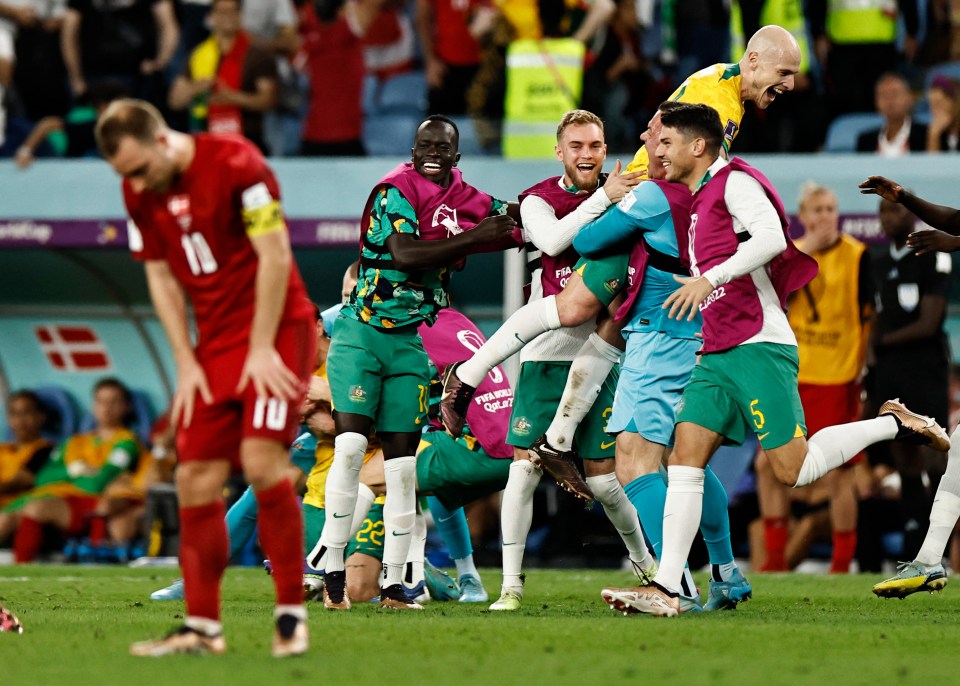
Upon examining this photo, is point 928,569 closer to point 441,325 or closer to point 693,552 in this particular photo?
point 441,325

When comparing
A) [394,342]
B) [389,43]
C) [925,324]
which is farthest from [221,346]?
[389,43]

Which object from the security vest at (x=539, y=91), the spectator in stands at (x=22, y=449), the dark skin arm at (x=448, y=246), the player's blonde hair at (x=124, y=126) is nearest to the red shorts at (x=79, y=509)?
the spectator in stands at (x=22, y=449)

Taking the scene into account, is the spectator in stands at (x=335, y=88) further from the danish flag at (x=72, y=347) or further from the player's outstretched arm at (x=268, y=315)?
the player's outstretched arm at (x=268, y=315)

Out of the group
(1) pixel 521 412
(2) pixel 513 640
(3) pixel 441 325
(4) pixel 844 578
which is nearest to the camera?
(2) pixel 513 640

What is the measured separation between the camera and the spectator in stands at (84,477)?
43.0 ft

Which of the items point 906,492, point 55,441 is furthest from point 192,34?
point 906,492

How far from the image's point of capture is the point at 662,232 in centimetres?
695

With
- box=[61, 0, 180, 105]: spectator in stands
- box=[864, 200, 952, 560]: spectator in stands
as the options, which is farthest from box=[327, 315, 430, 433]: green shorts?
box=[61, 0, 180, 105]: spectator in stands

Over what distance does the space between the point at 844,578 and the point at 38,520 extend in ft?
22.0

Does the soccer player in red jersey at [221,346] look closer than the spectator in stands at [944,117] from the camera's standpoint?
Yes

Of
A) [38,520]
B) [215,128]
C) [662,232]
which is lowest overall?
[38,520]

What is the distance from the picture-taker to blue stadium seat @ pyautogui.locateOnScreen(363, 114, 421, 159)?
13984mm

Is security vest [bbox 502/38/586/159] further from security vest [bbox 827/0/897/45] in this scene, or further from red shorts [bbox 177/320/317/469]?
red shorts [bbox 177/320/317/469]

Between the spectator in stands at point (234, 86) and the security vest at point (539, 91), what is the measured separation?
228 centimetres
